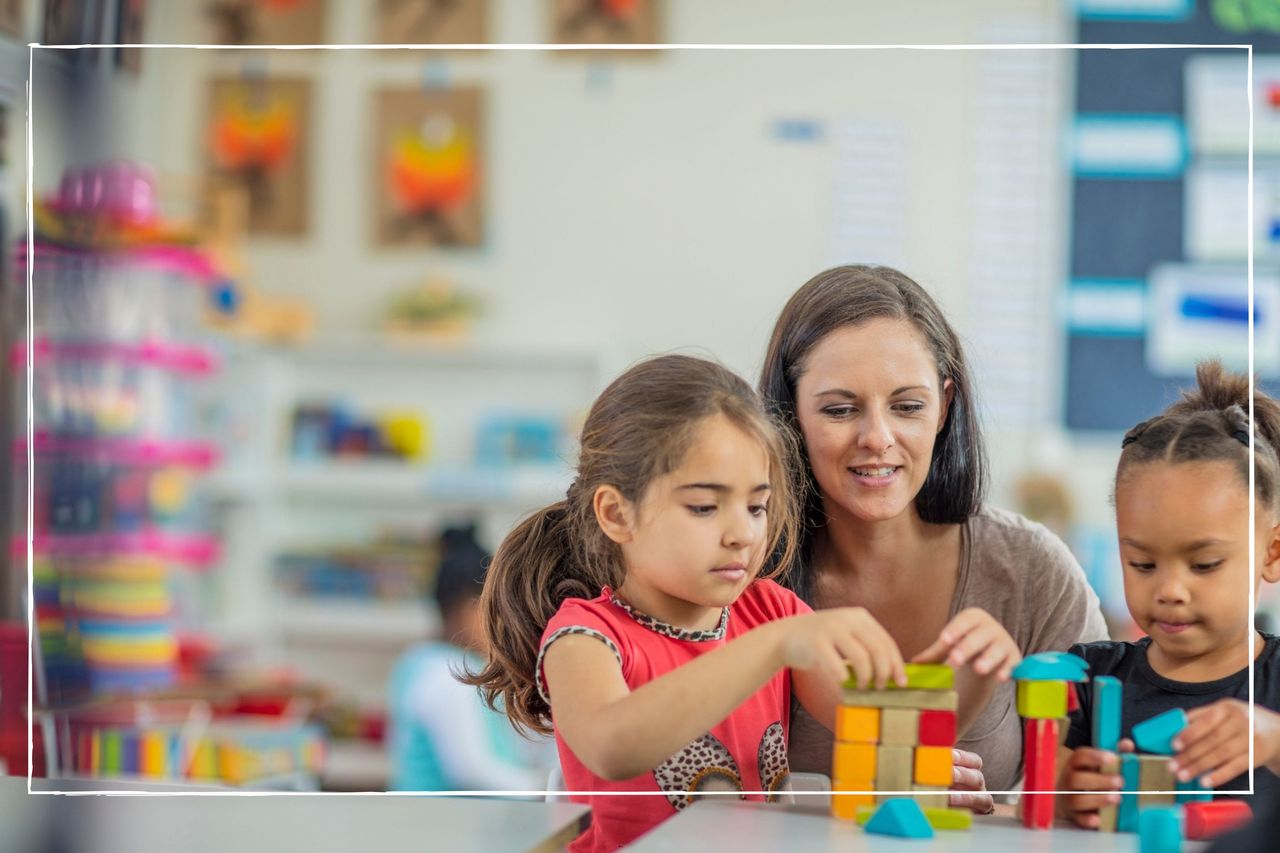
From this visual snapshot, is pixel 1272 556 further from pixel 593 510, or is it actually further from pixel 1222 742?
pixel 593 510

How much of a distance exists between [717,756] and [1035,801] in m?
0.14

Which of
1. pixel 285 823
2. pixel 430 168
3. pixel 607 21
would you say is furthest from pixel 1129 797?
pixel 430 168

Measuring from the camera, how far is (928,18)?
2.69 metres

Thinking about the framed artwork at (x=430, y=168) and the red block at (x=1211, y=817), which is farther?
the framed artwork at (x=430, y=168)

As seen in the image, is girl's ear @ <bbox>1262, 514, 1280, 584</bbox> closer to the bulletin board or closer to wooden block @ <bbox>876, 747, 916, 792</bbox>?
wooden block @ <bbox>876, 747, 916, 792</bbox>

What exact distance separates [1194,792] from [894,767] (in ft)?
0.43

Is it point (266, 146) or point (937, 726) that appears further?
point (266, 146)

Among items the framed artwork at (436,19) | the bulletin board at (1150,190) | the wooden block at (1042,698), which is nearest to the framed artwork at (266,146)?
the framed artwork at (436,19)

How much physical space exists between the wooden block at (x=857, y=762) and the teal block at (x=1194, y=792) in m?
0.13

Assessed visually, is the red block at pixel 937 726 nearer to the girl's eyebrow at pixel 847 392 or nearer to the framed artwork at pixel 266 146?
the girl's eyebrow at pixel 847 392

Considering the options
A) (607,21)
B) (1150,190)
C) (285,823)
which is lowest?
(285,823)

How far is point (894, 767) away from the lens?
0.56 metres

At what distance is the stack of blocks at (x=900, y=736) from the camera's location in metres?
0.55

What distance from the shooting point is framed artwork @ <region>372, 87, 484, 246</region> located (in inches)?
115
